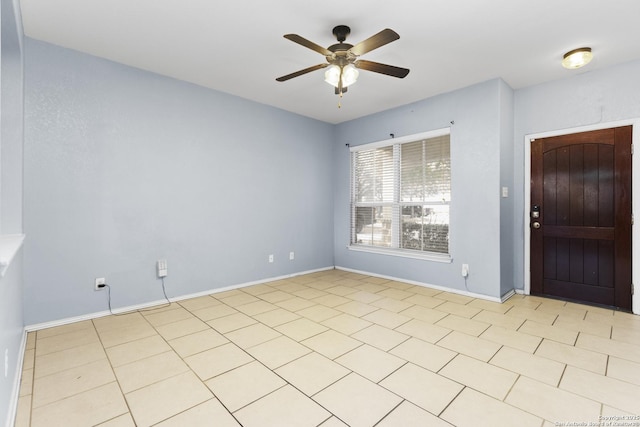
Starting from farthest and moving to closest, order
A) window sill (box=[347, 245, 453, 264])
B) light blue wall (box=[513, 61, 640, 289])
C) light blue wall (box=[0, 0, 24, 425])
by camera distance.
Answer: window sill (box=[347, 245, 453, 264]), light blue wall (box=[513, 61, 640, 289]), light blue wall (box=[0, 0, 24, 425])

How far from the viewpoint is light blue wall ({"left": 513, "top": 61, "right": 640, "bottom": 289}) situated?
3135 millimetres

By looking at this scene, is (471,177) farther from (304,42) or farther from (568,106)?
(304,42)

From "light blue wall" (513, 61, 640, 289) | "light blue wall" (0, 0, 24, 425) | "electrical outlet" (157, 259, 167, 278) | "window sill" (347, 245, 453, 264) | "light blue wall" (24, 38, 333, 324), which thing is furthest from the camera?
"window sill" (347, 245, 453, 264)

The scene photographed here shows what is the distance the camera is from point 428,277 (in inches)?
163

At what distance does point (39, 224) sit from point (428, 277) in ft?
14.0

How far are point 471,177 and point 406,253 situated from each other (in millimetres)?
1347

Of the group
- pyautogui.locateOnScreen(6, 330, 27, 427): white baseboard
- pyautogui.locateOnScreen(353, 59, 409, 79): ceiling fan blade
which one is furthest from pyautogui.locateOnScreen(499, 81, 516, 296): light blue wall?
pyautogui.locateOnScreen(6, 330, 27, 427): white baseboard

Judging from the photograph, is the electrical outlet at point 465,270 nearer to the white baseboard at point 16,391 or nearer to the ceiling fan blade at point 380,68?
the ceiling fan blade at point 380,68

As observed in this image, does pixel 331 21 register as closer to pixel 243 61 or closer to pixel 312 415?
pixel 243 61

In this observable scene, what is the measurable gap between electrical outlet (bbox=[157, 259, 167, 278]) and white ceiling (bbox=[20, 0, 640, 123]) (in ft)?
6.91

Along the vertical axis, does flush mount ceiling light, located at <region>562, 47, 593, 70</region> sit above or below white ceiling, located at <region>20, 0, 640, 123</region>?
below

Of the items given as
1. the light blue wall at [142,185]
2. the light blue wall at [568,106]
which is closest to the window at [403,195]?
the light blue wall at [568,106]

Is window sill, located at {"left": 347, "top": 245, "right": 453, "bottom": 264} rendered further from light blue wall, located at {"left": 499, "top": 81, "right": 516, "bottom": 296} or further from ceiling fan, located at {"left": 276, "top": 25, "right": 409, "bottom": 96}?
ceiling fan, located at {"left": 276, "top": 25, "right": 409, "bottom": 96}

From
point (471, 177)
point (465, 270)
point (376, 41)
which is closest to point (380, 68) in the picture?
point (376, 41)
